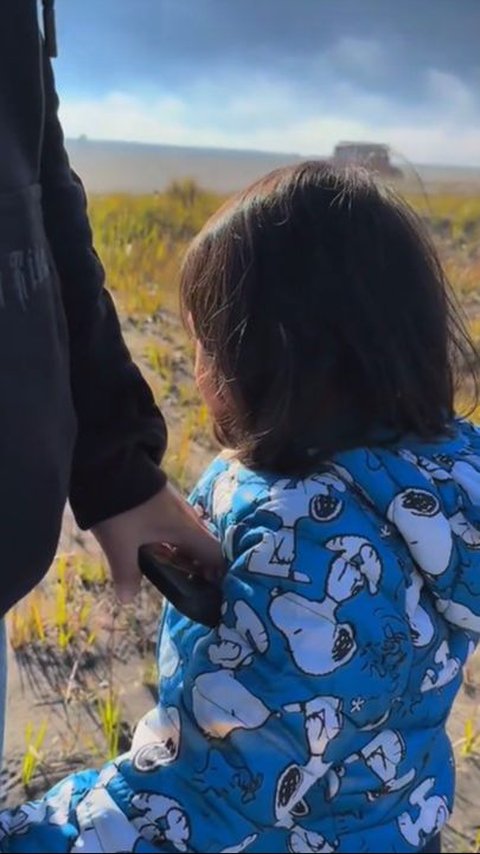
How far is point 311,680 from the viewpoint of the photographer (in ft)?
3.51

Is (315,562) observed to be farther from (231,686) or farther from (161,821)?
(161,821)

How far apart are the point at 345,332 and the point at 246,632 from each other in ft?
0.98

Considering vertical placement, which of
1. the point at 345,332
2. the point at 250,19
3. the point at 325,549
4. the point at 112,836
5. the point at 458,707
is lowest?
the point at 458,707

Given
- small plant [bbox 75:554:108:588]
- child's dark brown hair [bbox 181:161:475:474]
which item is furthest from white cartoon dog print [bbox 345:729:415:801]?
small plant [bbox 75:554:108:588]

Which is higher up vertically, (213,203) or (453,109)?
(453,109)

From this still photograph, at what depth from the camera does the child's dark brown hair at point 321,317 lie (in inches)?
45.8

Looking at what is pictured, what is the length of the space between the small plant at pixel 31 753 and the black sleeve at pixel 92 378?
658mm

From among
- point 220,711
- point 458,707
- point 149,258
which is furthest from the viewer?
point 149,258

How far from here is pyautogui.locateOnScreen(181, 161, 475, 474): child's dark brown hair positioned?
1.16 m

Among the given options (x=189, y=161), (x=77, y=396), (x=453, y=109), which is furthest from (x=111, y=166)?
(x=77, y=396)

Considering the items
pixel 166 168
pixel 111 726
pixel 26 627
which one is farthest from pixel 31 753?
pixel 166 168

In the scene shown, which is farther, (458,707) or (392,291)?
(458,707)

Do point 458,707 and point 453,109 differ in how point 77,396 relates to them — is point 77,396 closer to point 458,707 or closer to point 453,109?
point 458,707

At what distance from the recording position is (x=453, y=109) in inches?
230
